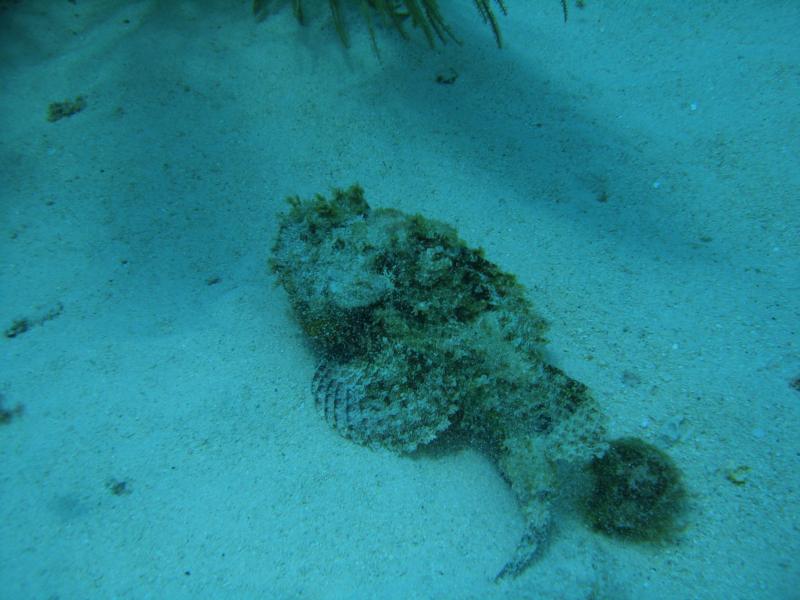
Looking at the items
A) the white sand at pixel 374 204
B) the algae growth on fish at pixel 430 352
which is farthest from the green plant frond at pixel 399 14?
the algae growth on fish at pixel 430 352

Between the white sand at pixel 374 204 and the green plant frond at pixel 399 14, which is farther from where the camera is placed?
the green plant frond at pixel 399 14

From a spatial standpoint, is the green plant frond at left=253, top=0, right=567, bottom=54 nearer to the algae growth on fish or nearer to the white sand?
the white sand

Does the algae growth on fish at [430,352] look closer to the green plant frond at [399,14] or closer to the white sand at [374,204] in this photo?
the white sand at [374,204]

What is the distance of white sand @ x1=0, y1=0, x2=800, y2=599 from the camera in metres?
2.50

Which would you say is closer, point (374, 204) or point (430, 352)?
point (430, 352)

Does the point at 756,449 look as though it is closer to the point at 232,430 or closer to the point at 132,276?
the point at 232,430

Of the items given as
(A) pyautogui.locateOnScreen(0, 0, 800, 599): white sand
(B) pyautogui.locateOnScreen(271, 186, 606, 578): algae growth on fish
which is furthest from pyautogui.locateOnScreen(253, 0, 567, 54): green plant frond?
(B) pyautogui.locateOnScreen(271, 186, 606, 578): algae growth on fish

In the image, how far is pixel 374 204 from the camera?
4.05m

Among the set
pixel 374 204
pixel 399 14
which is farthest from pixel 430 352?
pixel 399 14

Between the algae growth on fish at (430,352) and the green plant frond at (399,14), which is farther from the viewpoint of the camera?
the green plant frond at (399,14)

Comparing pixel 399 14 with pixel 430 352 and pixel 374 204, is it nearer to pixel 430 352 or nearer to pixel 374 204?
pixel 374 204

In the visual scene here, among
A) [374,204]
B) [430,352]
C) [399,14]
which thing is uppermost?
[399,14]

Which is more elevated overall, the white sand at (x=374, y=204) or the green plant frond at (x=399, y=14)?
the green plant frond at (x=399, y=14)

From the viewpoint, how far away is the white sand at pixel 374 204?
2.50m
